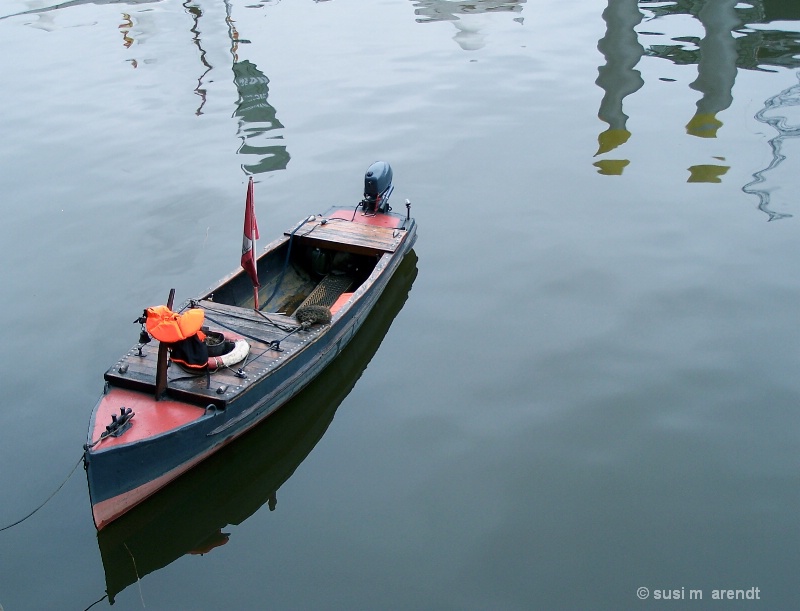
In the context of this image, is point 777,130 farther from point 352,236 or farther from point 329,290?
point 329,290

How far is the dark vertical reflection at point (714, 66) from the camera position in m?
21.0

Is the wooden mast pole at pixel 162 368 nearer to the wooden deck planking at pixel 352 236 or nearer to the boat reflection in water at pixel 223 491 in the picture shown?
the boat reflection in water at pixel 223 491

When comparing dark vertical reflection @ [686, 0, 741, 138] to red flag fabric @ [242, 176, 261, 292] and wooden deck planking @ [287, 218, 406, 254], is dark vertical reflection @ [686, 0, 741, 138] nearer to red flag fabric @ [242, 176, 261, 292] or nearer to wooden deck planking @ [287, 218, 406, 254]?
wooden deck planking @ [287, 218, 406, 254]

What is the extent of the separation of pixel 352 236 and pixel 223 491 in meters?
5.91

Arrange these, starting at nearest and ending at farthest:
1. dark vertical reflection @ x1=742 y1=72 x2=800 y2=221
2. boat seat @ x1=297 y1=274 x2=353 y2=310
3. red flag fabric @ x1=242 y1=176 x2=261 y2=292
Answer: red flag fabric @ x1=242 y1=176 x2=261 y2=292 < boat seat @ x1=297 y1=274 x2=353 y2=310 < dark vertical reflection @ x1=742 y1=72 x2=800 y2=221

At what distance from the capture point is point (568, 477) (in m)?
10.5

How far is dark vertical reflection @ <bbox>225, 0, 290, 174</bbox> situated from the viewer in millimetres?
20312

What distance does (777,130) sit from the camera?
20.0 metres

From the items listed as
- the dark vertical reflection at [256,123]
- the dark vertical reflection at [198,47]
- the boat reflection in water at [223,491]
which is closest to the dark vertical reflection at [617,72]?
the dark vertical reflection at [256,123]

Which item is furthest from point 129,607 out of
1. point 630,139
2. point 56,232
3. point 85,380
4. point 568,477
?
point 630,139

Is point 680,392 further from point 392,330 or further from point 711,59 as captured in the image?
point 711,59

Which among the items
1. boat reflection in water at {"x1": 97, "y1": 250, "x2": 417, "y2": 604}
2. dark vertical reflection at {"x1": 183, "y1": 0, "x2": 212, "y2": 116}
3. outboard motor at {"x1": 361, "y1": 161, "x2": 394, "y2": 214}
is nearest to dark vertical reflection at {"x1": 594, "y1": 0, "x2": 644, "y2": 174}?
outboard motor at {"x1": 361, "y1": 161, "x2": 394, "y2": 214}

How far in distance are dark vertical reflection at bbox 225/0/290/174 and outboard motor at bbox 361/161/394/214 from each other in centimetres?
500

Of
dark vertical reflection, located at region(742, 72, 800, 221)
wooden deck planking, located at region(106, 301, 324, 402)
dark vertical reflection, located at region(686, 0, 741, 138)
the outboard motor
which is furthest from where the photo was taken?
dark vertical reflection, located at region(686, 0, 741, 138)
